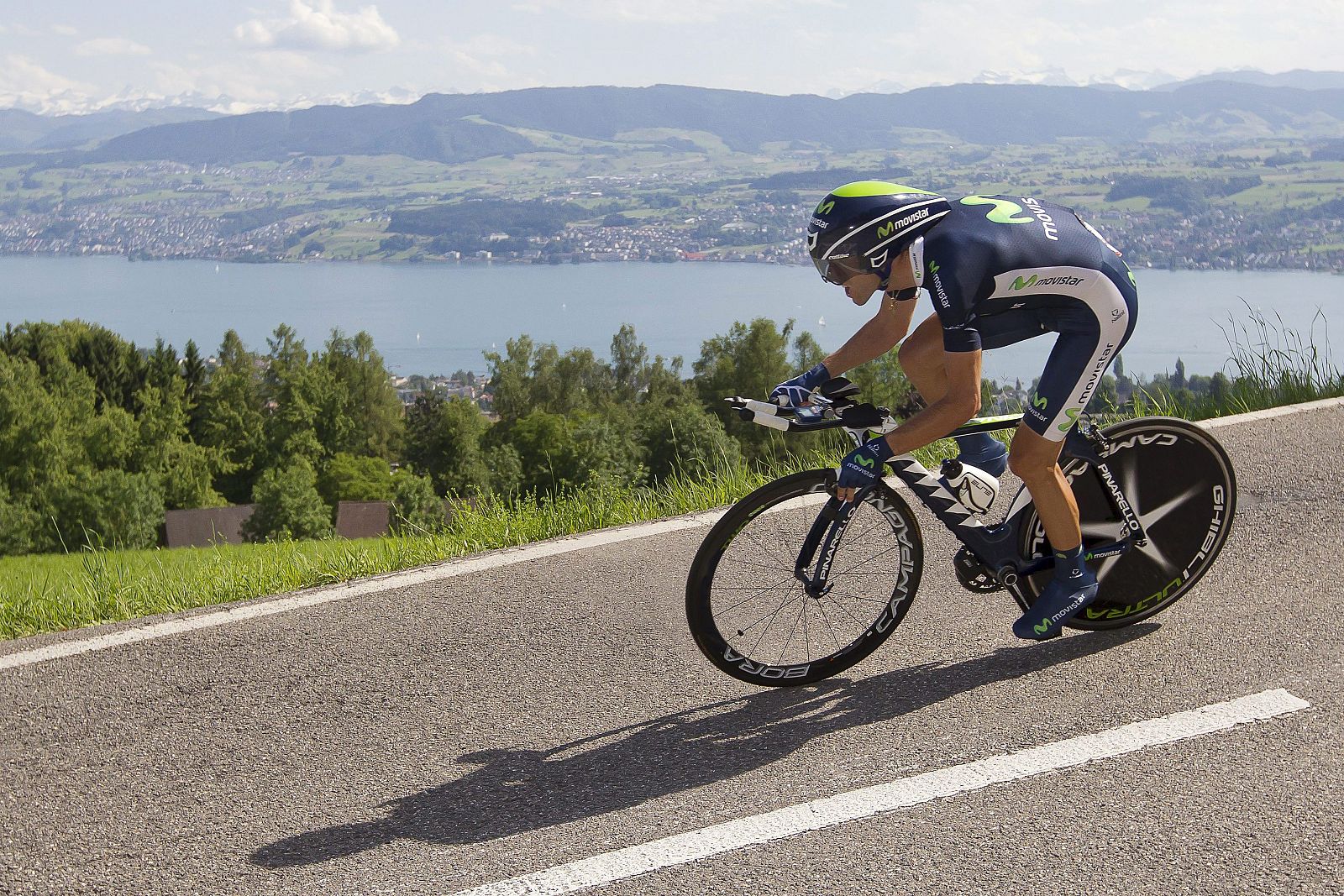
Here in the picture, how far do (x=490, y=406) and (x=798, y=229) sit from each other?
4395cm

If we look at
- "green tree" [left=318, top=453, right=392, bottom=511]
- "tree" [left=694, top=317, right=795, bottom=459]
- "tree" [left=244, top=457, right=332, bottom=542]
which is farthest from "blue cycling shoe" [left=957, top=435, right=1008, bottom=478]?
"green tree" [left=318, top=453, right=392, bottom=511]

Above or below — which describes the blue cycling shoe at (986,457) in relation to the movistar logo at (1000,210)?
below

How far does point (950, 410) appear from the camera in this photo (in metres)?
3.69

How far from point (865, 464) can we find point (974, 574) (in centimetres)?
74

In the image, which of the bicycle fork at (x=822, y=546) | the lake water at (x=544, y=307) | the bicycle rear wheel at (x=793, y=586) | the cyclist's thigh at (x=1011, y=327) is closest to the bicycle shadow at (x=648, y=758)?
the bicycle rear wheel at (x=793, y=586)

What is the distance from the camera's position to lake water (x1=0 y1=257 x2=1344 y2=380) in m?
65.8

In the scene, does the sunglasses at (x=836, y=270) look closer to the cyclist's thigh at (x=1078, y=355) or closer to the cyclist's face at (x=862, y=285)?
the cyclist's face at (x=862, y=285)

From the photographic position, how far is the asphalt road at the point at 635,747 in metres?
2.88

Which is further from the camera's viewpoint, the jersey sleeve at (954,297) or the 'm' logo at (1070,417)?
the 'm' logo at (1070,417)

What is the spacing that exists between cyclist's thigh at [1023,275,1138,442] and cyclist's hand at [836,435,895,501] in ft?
1.90

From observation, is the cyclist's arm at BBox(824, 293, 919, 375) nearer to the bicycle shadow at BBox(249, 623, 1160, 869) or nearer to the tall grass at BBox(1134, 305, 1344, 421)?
the bicycle shadow at BBox(249, 623, 1160, 869)

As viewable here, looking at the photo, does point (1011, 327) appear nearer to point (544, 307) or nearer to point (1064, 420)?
point (1064, 420)

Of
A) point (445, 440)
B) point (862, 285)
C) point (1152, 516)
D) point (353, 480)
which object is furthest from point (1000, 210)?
point (445, 440)

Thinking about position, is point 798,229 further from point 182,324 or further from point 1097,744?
point 1097,744
